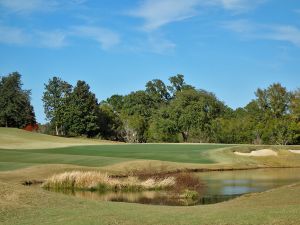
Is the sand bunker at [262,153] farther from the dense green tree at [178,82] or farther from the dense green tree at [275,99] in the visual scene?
the dense green tree at [178,82]

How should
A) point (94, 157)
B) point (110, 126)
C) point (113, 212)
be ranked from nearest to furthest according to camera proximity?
point (113, 212) → point (94, 157) → point (110, 126)

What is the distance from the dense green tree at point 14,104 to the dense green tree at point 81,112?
955 cm

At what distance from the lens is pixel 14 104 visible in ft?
392

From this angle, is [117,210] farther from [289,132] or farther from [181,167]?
[289,132]

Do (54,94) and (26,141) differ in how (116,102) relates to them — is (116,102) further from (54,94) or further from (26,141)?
(26,141)

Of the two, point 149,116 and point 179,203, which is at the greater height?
point 149,116

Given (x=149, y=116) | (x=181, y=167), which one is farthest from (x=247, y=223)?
(x=149, y=116)

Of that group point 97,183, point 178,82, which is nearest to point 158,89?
point 178,82

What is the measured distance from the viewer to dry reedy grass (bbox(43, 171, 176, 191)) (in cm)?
3709

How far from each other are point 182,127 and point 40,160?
245 ft

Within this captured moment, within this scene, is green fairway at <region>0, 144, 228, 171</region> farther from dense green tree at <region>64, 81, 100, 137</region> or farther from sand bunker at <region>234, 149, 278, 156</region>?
dense green tree at <region>64, 81, 100, 137</region>

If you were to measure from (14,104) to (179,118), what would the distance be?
39.8 m

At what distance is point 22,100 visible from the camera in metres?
120

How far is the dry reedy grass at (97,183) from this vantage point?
37.1 meters
